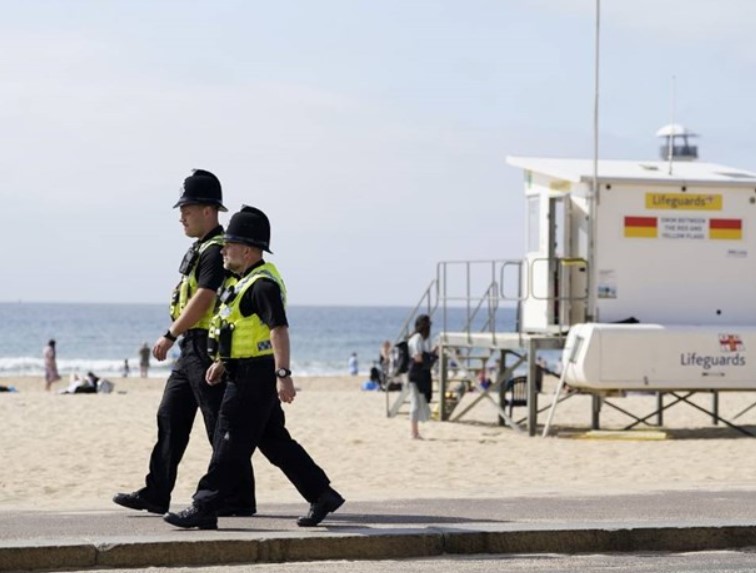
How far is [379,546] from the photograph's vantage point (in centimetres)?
910

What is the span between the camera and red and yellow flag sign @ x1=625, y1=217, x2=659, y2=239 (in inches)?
871

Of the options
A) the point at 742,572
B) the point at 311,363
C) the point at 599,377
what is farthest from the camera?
the point at 311,363

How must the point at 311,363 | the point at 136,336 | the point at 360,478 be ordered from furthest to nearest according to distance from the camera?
1. the point at 136,336
2. the point at 311,363
3. the point at 360,478

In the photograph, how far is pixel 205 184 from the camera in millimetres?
9961

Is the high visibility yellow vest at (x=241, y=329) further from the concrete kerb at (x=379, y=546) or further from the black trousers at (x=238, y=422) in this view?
the concrete kerb at (x=379, y=546)

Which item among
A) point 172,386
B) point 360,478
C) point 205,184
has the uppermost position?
point 205,184

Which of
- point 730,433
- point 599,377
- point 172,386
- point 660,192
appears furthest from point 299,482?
point 730,433

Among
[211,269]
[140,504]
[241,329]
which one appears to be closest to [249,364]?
[241,329]

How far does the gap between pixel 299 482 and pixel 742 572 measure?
2.62 m

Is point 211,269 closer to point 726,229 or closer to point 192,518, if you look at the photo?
point 192,518

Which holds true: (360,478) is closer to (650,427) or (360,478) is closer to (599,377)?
(599,377)

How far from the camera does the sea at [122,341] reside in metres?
77.4

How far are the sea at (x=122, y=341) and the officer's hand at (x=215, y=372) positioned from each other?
46.4 metres

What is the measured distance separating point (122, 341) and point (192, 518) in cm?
9946
